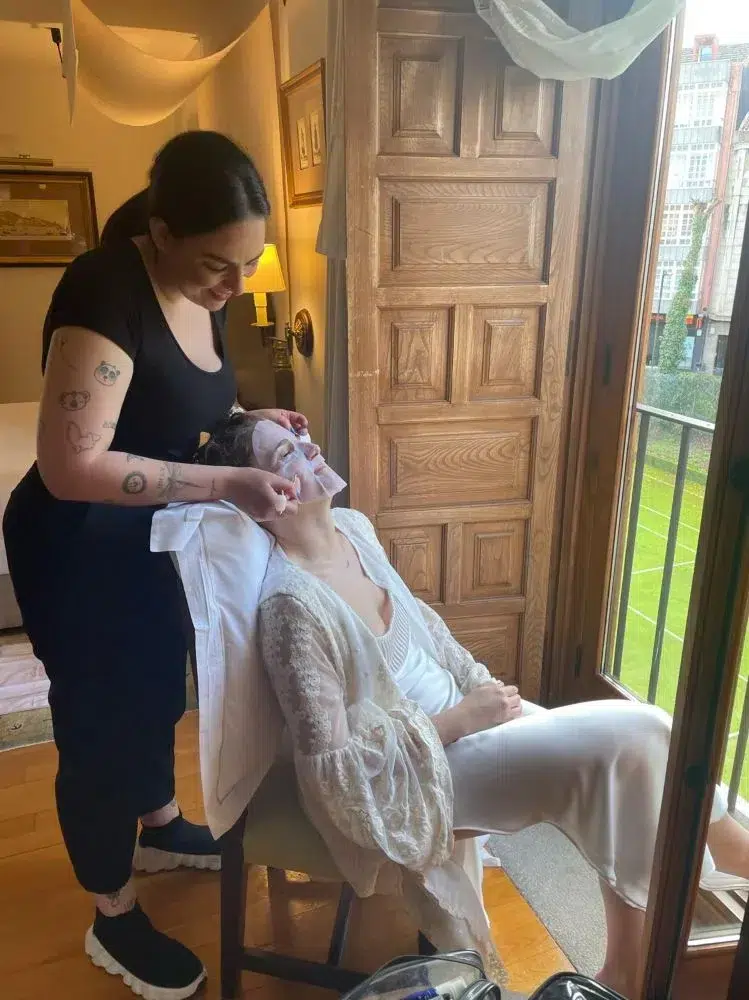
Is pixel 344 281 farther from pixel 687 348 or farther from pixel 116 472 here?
pixel 116 472

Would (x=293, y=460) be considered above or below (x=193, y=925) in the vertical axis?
above

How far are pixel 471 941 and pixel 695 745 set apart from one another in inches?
28.2

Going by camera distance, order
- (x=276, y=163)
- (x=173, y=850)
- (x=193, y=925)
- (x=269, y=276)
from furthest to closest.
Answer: (x=276, y=163)
(x=269, y=276)
(x=173, y=850)
(x=193, y=925)

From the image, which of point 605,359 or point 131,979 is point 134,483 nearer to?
point 131,979

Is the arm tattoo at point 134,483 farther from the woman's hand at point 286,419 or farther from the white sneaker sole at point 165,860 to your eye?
the white sneaker sole at point 165,860

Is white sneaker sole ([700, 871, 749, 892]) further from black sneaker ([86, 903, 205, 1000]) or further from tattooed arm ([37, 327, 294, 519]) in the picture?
black sneaker ([86, 903, 205, 1000])

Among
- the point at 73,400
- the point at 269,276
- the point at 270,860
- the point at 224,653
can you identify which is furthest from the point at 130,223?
the point at 269,276

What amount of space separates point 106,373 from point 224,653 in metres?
0.44

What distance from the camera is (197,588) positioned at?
3.69ft

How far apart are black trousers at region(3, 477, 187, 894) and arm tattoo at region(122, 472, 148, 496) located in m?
0.13

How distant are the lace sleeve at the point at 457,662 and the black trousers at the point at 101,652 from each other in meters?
0.49

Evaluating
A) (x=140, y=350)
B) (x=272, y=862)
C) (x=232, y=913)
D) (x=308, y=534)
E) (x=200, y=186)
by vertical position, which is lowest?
(x=232, y=913)

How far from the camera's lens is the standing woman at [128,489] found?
1.08m

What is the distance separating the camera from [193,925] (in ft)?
5.19
